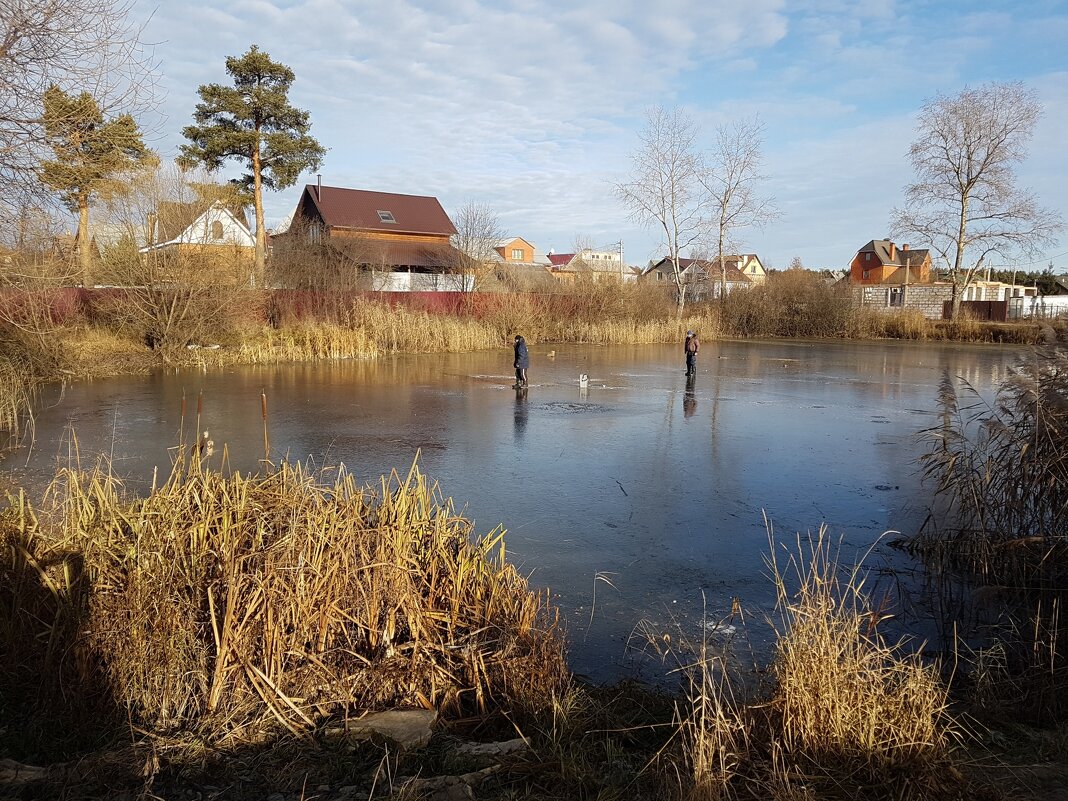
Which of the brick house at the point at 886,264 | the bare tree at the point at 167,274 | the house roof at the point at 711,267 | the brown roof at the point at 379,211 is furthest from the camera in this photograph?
the brick house at the point at 886,264

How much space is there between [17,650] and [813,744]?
401cm

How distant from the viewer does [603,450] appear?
36.8ft

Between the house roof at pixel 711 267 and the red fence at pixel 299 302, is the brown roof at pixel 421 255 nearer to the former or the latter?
the red fence at pixel 299 302

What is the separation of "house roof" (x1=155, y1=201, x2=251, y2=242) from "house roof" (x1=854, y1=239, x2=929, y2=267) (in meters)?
75.7

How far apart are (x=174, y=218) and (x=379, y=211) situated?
2874 centimetres

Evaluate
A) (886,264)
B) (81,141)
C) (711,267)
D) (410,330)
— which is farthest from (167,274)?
(886,264)

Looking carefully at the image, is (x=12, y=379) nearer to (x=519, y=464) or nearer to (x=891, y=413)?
(x=519, y=464)

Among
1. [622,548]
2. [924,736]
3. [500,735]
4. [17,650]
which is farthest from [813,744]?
[17,650]

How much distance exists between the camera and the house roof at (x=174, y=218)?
20891 mm

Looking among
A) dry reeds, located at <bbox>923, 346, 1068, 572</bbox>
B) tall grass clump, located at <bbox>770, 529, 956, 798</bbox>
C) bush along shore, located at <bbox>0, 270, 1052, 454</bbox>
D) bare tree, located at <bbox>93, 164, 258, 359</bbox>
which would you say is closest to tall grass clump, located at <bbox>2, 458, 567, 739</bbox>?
tall grass clump, located at <bbox>770, 529, 956, 798</bbox>

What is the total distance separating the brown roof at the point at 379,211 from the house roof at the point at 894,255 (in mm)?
52128

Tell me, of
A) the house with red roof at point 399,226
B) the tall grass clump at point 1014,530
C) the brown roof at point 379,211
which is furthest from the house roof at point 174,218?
the brown roof at point 379,211

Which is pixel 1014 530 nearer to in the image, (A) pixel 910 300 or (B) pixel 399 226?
(B) pixel 399 226

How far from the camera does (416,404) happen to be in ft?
50.6
